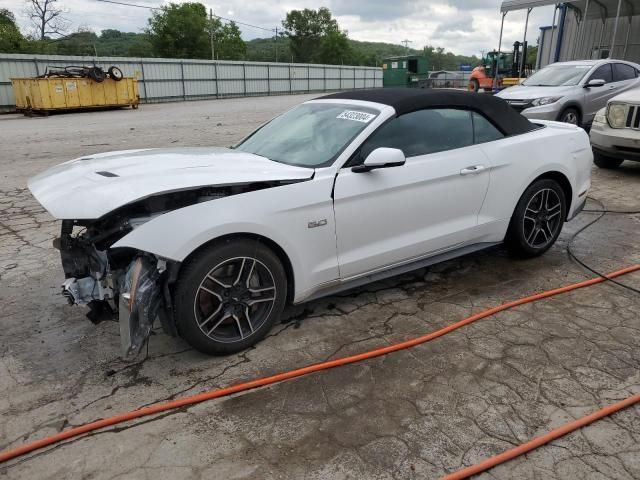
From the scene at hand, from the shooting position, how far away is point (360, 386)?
9.14 ft

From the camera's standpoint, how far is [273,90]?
127ft

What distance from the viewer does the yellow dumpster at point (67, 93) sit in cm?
2045

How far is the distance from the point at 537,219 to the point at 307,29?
93303 millimetres

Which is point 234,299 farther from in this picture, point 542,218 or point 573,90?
point 573,90

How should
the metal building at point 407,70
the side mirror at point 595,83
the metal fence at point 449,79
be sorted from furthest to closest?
the metal fence at point 449,79 → the metal building at point 407,70 → the side mirror at point 595,83

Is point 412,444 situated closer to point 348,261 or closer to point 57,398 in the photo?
point 348,261

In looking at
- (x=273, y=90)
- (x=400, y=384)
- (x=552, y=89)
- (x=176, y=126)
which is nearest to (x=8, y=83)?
(x=176, y=126)

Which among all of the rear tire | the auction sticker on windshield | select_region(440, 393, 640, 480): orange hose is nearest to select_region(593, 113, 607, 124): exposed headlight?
the rear tire

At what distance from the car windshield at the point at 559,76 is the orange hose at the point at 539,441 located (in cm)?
957

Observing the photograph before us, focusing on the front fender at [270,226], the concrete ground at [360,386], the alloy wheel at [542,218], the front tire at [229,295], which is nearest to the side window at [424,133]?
the front fender at [270,226]

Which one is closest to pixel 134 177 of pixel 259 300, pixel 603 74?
pixel 259 300

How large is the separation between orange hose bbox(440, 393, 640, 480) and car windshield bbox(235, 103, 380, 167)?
1.98 metres

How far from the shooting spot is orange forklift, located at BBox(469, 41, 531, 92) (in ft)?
60.2

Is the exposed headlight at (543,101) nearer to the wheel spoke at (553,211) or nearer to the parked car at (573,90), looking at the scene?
the parked car at (573,90)
